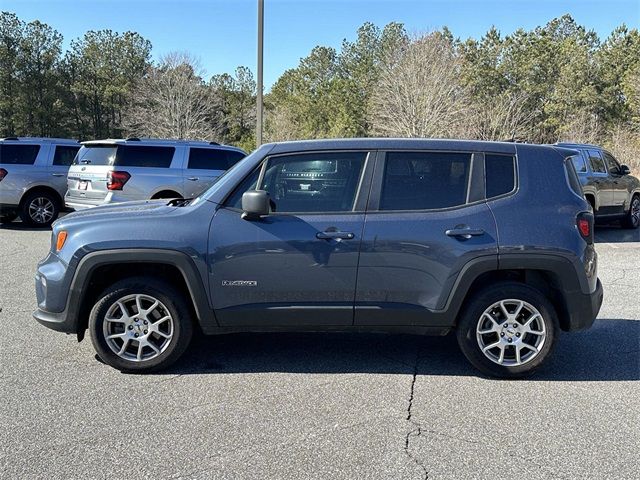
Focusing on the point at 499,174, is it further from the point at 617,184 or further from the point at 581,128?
the point at 581,128

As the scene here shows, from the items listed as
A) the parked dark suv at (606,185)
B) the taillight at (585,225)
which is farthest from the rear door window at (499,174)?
the parked dark suv at (606,185)

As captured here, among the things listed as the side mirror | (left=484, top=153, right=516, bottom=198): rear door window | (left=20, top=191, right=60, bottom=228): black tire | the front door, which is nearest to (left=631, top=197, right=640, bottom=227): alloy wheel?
(left=484, top=153, right=516, bottom=198): rear door window

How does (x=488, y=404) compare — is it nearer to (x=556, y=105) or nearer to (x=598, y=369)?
(x=598, y=369)

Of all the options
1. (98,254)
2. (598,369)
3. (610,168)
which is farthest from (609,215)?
(98,254)

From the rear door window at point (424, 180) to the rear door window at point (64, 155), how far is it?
10.6 metres

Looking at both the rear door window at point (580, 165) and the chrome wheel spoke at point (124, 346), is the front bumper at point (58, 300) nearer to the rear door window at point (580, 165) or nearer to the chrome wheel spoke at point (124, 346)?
the chrome wheel spoke at point (124, 346)

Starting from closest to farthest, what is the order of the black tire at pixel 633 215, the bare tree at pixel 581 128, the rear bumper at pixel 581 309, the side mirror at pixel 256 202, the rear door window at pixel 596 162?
the side mirror at pixel 256 202, the rear bumper at pixel 581 309, the rear door window at pixel 596 162, the black tire at pixel 633 215, the bare tree at pixel 581 128

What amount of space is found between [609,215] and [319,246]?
10.3 meters

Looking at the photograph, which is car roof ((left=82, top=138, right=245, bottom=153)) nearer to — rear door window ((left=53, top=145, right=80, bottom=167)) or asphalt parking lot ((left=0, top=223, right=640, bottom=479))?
rear door window ((left=53, top=145, right=80, bottom=167))

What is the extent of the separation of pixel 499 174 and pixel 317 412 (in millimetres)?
2244

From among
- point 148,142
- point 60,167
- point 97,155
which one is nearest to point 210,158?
point 148,142

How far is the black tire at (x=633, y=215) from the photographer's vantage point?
12984 mm

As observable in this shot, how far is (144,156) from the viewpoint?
1076 centimetres

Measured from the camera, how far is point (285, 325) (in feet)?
14.0
